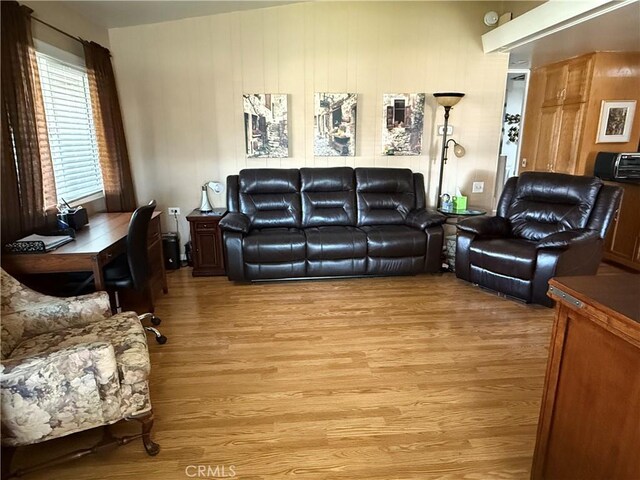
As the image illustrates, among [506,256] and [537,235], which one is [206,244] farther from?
[537,235]

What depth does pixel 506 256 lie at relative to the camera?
10.8ft

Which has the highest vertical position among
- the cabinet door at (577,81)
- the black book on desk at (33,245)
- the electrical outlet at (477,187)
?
the cabinet door at (577,81)

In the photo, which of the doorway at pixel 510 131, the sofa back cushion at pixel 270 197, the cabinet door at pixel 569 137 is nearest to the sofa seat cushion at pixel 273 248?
the sofa back cushion at pixel 270 197

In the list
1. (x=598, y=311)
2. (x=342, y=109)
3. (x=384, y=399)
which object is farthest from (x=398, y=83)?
(x=598, y=311)

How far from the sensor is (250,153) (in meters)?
4.25

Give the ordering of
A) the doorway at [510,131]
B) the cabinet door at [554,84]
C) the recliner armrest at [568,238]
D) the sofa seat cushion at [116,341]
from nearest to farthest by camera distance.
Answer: the sofa seat cushion at [116,341] → the recliner armrest at [568,238] → the cabinet door at [554,84] → the doorway at [510,131]

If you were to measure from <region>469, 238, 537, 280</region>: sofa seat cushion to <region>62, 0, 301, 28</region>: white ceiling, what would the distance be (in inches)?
117

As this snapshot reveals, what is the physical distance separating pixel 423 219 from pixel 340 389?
2168 mm

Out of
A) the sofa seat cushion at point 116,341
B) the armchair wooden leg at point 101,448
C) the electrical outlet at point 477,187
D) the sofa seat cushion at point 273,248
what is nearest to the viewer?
the armchair wooden leg at point 101,448

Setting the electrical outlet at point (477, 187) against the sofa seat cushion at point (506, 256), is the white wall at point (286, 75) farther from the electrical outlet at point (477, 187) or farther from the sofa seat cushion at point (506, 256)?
the sofa seat cushion at point (506, 256)

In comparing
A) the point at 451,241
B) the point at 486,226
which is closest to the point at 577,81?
the point at 486,226

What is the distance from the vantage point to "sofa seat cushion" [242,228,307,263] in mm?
3607

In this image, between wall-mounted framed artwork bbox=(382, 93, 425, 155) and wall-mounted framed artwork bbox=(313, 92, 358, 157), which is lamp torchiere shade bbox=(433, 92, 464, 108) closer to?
wall-mounted framed artwork bbox=(382, 93, 425, 155)

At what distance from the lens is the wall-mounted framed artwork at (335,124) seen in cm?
421
